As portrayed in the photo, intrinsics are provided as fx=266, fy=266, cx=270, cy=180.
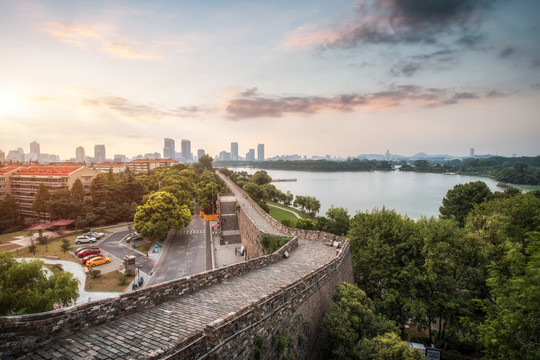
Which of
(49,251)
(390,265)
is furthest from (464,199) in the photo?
(49,251)

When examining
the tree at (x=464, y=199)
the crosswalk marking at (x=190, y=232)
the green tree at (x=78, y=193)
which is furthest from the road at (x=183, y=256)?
the tree at (x=464, y=199)

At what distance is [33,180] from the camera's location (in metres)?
44.0

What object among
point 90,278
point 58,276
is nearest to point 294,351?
point 58,276

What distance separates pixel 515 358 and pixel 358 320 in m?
4.26

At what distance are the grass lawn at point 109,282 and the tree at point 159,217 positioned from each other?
Result: 18.7 feet

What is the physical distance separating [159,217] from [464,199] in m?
36.2

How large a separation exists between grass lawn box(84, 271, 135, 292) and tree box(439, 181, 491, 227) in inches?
1406

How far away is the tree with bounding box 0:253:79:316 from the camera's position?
1129 cm

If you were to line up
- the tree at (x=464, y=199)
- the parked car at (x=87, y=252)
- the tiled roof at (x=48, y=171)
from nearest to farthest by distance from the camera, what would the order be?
the parked car at (x=87, y=252) → the tree at (x=464, y=199) → the tiled roof at (x=48, y=171)

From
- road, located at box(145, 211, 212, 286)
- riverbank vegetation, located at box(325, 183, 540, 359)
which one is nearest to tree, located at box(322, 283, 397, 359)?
riverbank vegetation, located at box(325, 183, 540, 359)

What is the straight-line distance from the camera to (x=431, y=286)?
13891mm

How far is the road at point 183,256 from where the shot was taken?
2014 cm

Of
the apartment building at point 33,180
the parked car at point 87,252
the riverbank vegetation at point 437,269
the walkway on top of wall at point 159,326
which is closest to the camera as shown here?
the walkway on top of wall at point 159,326

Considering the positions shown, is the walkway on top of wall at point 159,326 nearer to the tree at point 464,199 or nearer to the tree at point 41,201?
the tree at point 464,199
